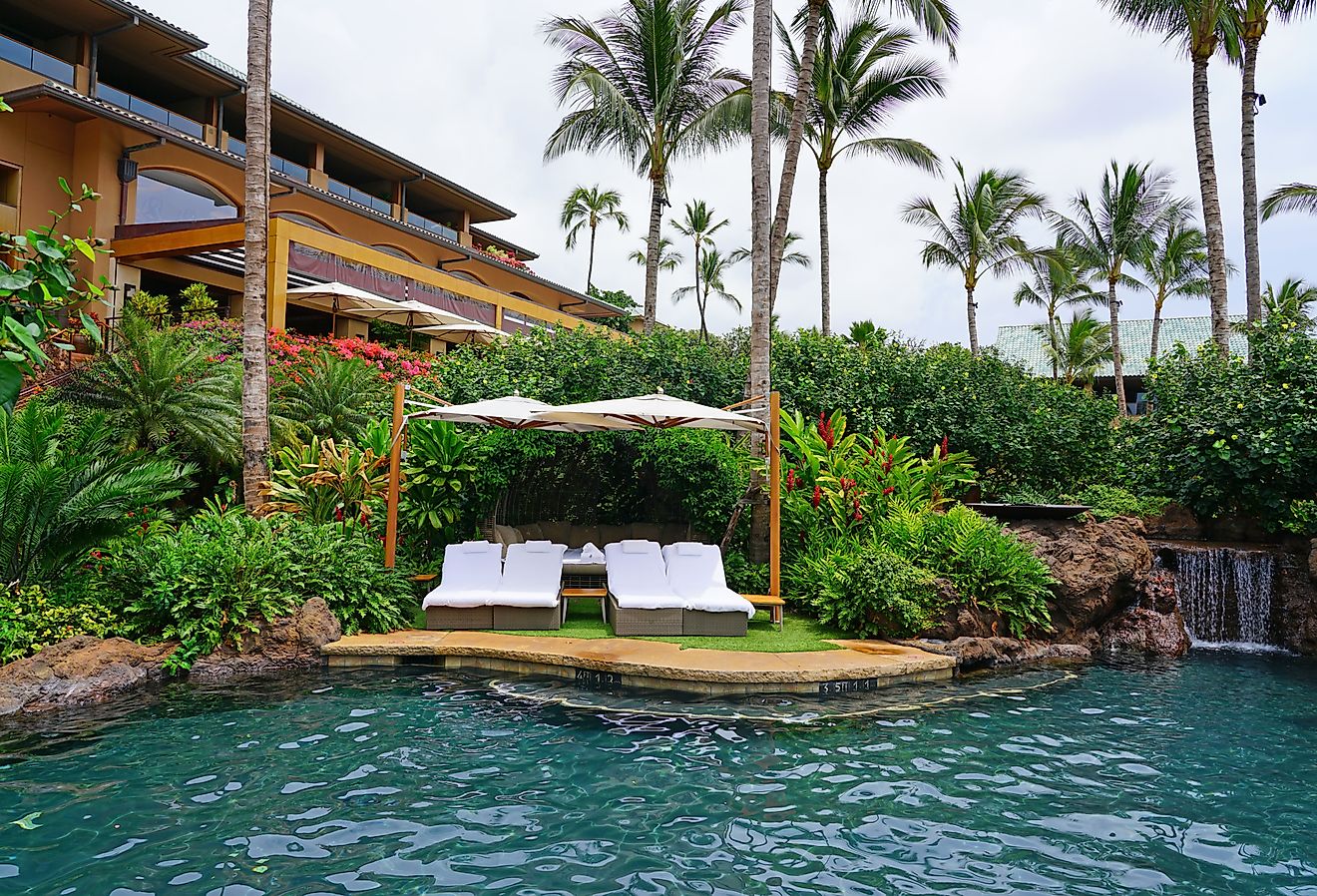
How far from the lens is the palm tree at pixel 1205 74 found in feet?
48.6

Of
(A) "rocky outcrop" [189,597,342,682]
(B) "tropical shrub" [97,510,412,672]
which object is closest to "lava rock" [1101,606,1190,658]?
(B) "tropical shrub" [97,510,412,672]

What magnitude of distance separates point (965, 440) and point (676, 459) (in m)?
6.30

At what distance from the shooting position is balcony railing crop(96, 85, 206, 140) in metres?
19.9

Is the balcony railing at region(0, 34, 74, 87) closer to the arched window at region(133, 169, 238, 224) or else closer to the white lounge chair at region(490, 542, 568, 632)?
the arched window at region(133, 169, 238, 224)

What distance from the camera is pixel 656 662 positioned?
7.67 metres

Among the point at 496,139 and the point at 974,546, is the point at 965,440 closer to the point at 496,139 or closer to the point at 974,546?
the point at 974,546

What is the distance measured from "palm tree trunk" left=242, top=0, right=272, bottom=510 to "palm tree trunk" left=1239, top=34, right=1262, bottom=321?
54.5 ft

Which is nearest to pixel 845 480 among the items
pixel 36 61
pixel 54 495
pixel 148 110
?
pixel 54 495

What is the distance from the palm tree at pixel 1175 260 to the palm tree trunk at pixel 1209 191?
15180mm

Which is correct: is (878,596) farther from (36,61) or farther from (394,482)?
(36,61)

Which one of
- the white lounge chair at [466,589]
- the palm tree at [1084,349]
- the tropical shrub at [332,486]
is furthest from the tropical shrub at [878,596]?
the palm tree at [1084,349]

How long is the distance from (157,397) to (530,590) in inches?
237

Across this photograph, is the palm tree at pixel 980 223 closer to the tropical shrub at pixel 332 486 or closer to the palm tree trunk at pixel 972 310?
the palm tree trunk at pixel 972 310

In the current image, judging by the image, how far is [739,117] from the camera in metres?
18.2
